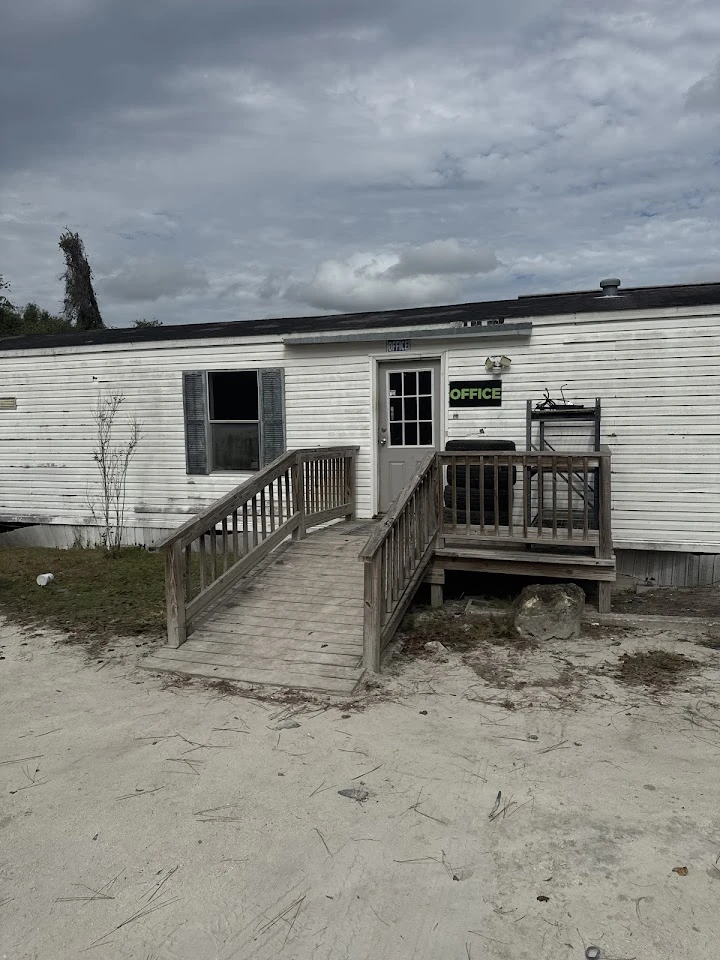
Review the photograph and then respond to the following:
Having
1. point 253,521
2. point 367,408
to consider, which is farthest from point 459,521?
point 367,408

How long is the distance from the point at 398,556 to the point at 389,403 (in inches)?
132

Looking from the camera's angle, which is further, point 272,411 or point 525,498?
point 272,411

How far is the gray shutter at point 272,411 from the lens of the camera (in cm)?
880

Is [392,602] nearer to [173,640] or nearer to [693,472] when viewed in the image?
[173,640]

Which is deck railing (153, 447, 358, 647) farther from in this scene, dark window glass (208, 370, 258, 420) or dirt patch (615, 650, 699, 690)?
dirt patch (615, 650, 699, 690)

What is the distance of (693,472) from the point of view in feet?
23.5

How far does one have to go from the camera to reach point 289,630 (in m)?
5.50

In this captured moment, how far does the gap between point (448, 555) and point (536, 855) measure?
146 inches

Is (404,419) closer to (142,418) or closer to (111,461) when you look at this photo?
(142,418)

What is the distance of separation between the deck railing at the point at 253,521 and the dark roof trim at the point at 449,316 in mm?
1837

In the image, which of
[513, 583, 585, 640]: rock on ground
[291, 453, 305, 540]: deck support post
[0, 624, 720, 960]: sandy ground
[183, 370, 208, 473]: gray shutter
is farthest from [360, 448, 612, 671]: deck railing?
[183, 370, 208, 473]: gray shutter

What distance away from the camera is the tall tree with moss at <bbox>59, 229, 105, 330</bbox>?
30906 mm

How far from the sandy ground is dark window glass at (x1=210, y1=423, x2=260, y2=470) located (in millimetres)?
4586

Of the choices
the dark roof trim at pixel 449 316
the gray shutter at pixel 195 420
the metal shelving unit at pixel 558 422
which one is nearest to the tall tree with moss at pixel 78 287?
the dark roof trim at pixel 449 316
